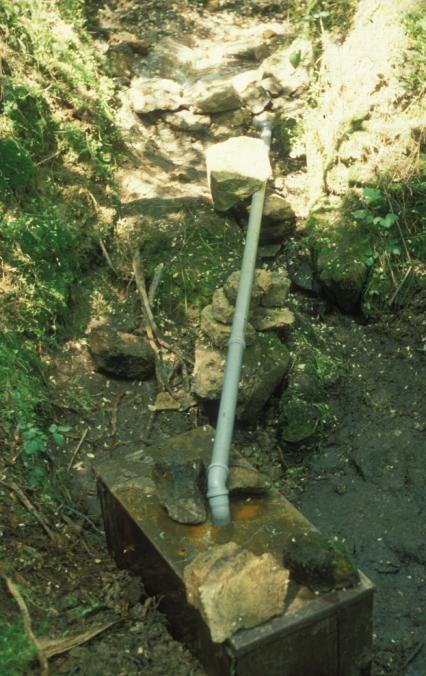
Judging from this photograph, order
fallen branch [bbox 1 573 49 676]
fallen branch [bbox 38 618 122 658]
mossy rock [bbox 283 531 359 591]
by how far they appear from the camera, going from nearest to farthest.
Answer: mossy rock [bbox 283 531 359 591] < fallen branch [bbox 1 573 49 676] < fallen branch [bbox 38 618 122 658]

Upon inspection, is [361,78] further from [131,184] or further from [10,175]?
[10,175]

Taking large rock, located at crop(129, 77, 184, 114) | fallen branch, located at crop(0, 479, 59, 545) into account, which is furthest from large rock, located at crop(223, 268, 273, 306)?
large rock, located at crop(129, 77, 184, 114)

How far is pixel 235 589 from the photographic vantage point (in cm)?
358

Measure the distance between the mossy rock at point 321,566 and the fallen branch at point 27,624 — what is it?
131 centimetres

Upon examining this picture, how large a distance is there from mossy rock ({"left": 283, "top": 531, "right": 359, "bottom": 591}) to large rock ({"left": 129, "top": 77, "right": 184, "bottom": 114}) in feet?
19.9

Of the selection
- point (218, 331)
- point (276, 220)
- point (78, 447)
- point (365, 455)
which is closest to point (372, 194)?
point (276, 220)

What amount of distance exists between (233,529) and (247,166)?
4176 millimetres

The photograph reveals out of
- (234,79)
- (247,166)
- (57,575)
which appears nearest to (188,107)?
(234,79)

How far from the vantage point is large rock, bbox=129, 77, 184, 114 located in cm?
852

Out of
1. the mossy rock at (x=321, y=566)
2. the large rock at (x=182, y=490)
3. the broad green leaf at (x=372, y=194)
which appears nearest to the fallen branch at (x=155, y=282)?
the broad green leaf at (x=372, y=194)

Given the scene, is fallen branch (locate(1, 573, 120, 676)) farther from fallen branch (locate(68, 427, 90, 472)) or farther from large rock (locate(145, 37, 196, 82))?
large rock (locate(145, 37, 196, 82))

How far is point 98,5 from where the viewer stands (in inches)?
373

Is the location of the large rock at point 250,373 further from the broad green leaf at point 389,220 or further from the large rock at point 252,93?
the large rock at point 252,93

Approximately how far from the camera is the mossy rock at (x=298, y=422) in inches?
238
